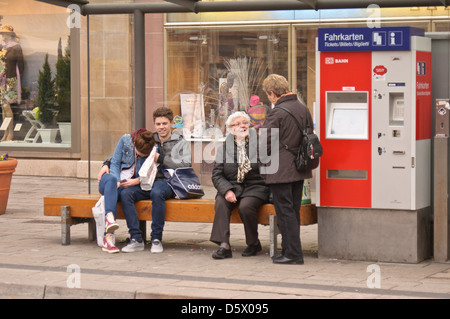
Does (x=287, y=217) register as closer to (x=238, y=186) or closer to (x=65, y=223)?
(x=238, y=186)

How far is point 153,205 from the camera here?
8.92 meters

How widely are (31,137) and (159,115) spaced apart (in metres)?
8.54

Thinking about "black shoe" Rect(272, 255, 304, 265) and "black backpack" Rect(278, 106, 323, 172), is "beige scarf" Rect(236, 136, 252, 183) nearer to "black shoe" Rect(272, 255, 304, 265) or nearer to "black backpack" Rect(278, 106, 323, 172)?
"black backpack" Rect(278, 106, 323, 172)

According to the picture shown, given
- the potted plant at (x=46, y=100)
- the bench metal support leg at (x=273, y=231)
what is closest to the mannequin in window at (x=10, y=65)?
the potted plant at (x=46, y=100)

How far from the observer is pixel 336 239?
8422mm

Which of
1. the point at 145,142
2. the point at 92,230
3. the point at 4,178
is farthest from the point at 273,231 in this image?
the point at 4,178

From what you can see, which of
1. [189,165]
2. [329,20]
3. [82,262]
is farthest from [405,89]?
[329,20]

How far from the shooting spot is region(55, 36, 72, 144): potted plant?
16859 mm

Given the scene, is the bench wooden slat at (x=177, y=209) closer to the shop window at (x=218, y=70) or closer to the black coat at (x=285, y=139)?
the black coat at (x=285, y=139)

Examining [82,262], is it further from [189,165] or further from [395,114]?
[395,114]

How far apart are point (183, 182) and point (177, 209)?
0.94ft

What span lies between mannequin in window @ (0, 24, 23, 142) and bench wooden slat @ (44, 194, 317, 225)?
→ 8.35 m

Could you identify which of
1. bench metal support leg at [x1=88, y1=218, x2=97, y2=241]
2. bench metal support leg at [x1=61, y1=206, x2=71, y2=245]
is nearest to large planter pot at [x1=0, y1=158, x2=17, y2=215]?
bench metal support leg at [x1=88, y1=218, x2=97, y2=241]

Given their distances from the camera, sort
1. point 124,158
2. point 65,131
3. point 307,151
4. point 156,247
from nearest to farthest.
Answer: point 307,151
point 156,247
point 124,158
point 65,131
